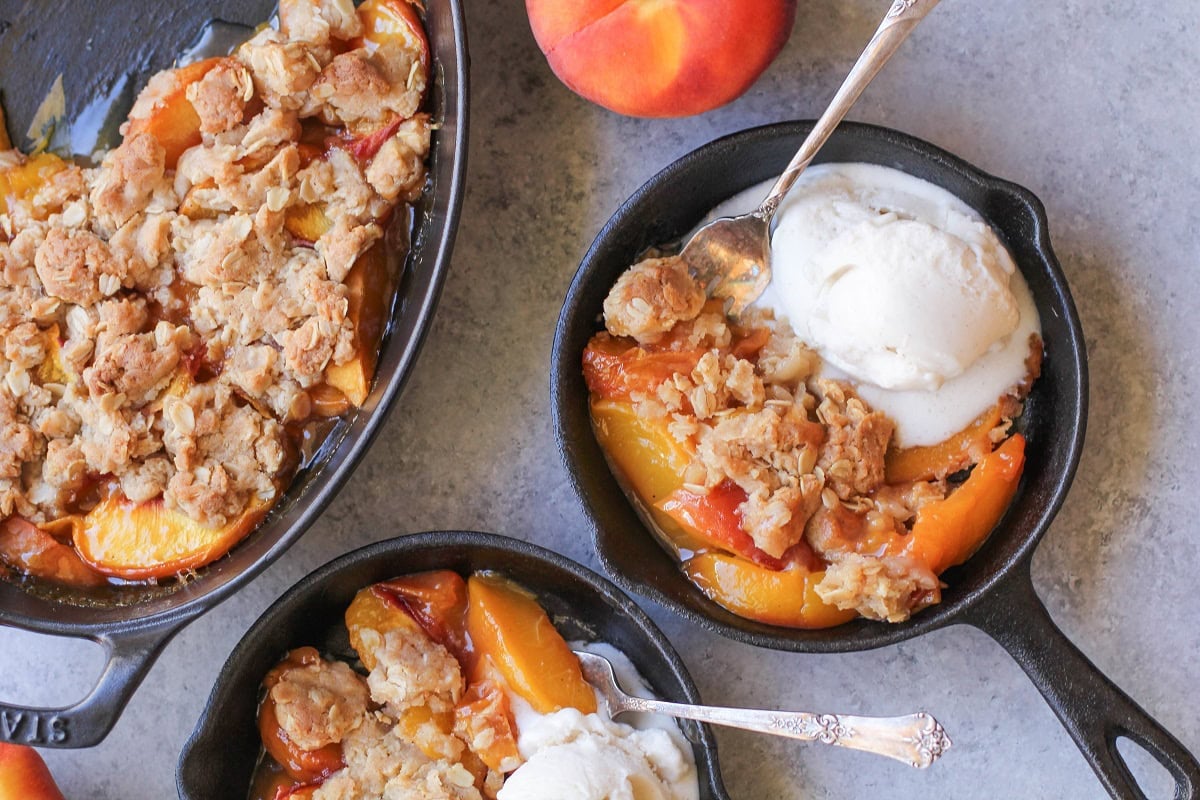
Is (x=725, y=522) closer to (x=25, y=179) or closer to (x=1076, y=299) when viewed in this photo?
(x=1076, y=299)

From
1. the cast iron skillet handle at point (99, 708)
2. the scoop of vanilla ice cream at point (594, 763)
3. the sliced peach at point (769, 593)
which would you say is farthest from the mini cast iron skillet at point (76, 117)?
the sliced peach at point (769, 593)

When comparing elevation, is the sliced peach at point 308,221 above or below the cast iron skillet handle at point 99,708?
above

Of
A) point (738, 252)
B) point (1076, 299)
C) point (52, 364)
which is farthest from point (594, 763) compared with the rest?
point (1076, 299)

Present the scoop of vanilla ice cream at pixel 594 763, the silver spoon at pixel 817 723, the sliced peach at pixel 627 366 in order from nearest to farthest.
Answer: the silver spoon at pixel 817 723 → the scoop of vanilla ice cream at pixel 594 763 → the sliced peach at pixel 627 366

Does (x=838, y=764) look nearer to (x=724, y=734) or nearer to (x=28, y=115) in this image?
(x=724, y=734)

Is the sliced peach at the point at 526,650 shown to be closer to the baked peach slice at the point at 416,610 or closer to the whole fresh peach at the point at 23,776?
the baked peach slice at the point at 416,610

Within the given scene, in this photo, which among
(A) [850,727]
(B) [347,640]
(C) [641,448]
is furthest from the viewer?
(B) [347,640]
